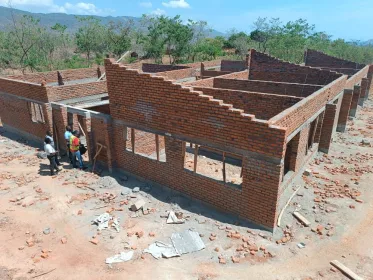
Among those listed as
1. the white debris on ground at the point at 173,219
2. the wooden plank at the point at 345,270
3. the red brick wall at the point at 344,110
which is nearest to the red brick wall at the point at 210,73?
the red brick wall at the point at 344,110

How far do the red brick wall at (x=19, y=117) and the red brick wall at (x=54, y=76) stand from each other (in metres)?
1.74

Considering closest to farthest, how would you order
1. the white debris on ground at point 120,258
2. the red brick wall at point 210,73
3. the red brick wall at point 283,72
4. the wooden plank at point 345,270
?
the wooden plank at point 345,270 → the white debris on ground at point 120,258 → the red brick wall at point 283,72 → the red brick wall at point 210,73

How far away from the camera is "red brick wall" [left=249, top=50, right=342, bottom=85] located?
49.1 ft

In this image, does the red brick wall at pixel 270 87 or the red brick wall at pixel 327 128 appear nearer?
the red brick wall at pixel 327 128

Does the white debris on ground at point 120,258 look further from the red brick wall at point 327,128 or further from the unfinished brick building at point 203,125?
the red brick wall at point 327,128

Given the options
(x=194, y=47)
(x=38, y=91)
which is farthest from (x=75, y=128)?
(x=194, y=47)

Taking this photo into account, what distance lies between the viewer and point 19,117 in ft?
44.3

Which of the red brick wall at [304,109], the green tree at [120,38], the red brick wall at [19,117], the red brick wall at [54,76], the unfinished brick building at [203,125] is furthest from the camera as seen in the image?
the green tree at [120,38]

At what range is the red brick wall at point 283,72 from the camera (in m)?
15.0

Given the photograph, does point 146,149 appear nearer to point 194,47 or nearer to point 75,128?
point 75,128

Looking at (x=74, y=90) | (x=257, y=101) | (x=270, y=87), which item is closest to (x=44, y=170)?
(x=74, y=90)

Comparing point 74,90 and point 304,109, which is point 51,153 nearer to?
point 74,90

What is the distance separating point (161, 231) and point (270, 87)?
8105 millimetres

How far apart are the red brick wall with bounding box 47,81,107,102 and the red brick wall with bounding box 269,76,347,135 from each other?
9.22m
